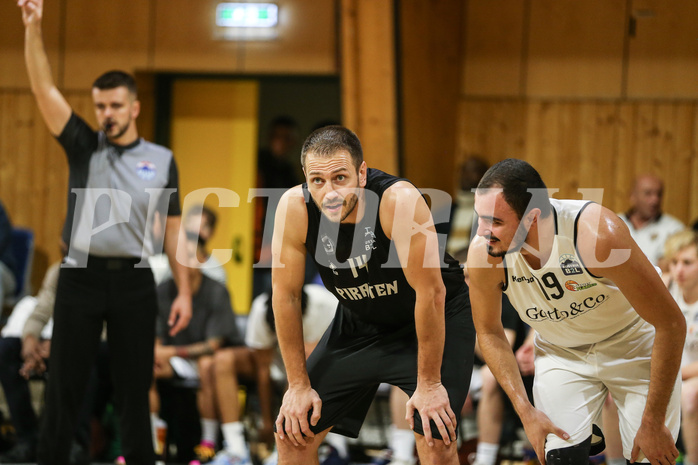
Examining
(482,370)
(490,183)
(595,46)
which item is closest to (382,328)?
(490,183)

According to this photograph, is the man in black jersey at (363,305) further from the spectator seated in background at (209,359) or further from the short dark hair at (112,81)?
the spectator seated in background at (209,359)

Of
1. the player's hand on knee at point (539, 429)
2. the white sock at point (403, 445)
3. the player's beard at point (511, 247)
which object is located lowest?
the white sock at point (403, 445)

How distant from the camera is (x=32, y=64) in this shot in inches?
159

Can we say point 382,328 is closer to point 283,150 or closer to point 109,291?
point 109,291

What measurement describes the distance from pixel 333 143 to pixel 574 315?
3.94 ft

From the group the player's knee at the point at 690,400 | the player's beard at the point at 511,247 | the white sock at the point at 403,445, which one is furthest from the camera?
the white sock at the point at 403,445

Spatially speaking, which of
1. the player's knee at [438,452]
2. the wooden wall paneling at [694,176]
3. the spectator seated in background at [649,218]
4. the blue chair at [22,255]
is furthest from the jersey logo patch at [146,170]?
the wooden wall paneling at [694,176]

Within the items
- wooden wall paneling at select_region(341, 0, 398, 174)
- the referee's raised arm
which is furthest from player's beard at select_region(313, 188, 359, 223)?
wooden wall paneling at select_region(341, 0, 398, 174)

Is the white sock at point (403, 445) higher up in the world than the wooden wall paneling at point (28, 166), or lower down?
lower down

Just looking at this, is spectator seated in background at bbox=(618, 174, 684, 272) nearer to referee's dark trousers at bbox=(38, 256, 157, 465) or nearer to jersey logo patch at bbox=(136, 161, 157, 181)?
jersey logo patch at bbox=(136, 161, 157, 181)

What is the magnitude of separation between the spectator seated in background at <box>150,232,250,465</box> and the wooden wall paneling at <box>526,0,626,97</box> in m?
4.08

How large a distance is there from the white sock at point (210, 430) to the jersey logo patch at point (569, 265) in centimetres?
312

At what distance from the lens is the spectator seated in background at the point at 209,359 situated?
5.27m

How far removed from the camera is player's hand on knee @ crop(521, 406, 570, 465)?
10.5 ft
